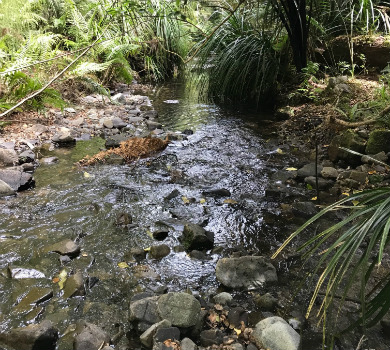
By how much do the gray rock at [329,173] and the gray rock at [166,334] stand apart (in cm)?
229

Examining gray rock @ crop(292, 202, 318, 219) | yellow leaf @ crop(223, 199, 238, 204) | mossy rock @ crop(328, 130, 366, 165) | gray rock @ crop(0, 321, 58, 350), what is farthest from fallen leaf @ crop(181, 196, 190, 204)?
mossy rock @ crop(328, 130, 366, 165)

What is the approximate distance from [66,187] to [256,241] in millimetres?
1826

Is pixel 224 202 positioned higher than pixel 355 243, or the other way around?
pixel 355 243

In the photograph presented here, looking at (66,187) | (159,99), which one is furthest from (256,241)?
(159,99)

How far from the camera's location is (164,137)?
4.72m

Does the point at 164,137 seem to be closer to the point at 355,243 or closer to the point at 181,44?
the point at 355,243

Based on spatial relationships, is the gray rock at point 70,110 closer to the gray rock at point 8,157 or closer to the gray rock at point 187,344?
the gray rock at point 8,157

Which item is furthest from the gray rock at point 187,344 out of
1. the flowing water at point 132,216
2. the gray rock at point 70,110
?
the gray rock at point 70,110

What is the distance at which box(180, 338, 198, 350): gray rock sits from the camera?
5.02 feet

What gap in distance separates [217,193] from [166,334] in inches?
66.5

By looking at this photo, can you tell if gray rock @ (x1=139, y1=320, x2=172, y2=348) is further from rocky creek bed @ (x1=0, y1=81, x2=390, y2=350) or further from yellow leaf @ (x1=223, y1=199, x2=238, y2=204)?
yellow leaf @ (x1=223, y1=199, x2=238, y2=204)

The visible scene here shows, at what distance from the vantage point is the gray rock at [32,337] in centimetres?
154

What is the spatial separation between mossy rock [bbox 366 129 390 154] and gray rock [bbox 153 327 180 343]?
2.79m

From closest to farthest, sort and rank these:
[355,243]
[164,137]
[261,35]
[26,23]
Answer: [355,243] → [164,137] → [261,35] → [26,23]
